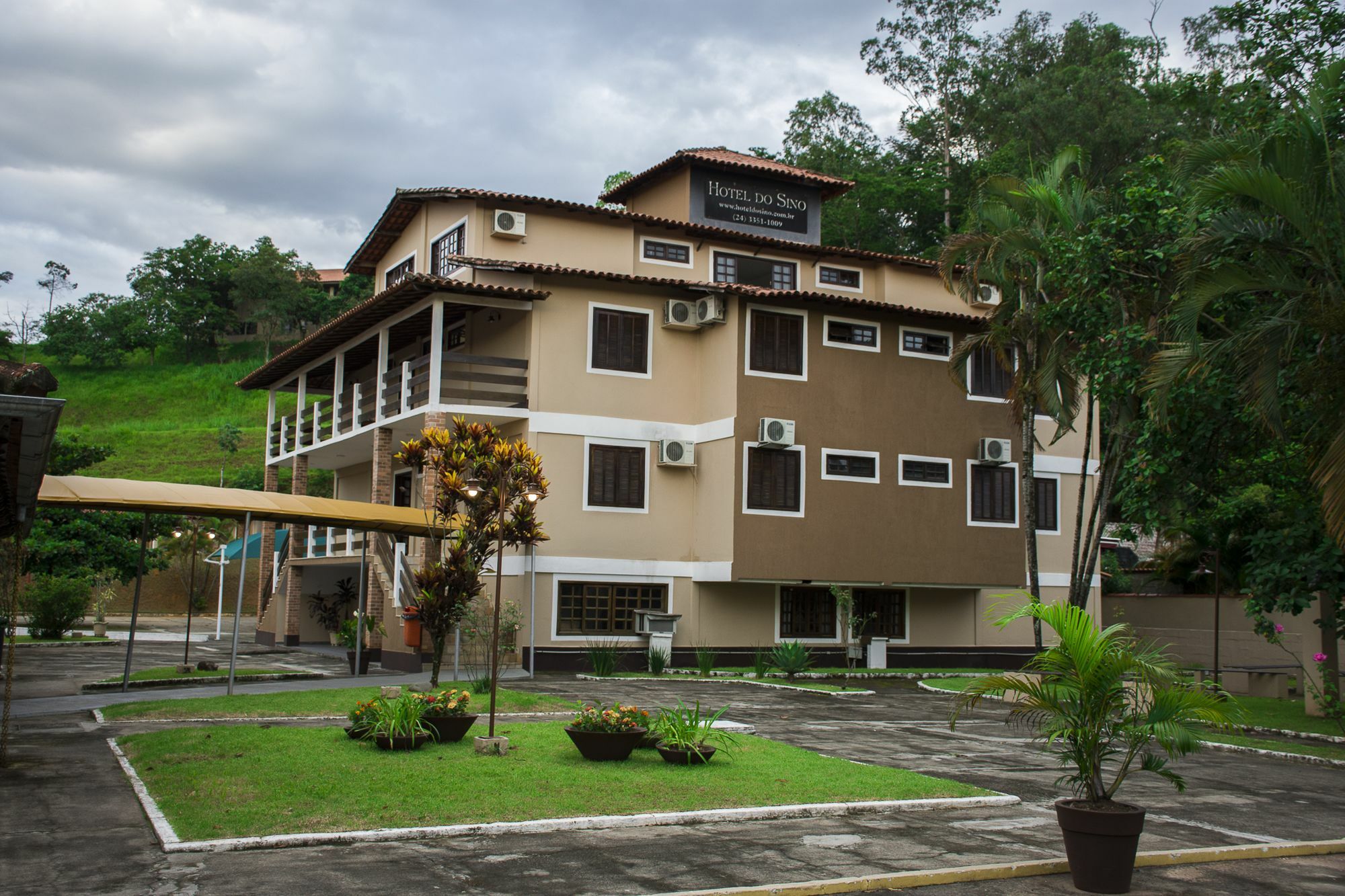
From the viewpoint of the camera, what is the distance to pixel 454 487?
A: 623 inches

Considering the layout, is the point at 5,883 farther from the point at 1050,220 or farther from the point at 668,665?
the point at 1050,220

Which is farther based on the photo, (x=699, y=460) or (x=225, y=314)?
(x=225, y=314)

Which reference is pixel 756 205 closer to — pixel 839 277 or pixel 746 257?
pixel 746 257

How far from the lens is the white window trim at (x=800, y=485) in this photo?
24.9 meters

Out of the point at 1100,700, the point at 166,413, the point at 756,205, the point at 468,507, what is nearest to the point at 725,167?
the point at 756,205

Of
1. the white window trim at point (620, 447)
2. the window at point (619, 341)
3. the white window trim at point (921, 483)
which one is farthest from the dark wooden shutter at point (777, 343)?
the white window trim at point (921, 483)

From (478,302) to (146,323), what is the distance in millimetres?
65684

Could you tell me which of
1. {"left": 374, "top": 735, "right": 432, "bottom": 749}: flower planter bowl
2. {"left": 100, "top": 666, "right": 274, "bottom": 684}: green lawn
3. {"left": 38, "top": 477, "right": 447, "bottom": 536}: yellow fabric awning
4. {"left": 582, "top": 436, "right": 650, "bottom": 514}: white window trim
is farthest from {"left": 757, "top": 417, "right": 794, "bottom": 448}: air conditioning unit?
{"left": 374, "top": 735, "right": 432, "bottom": 749}: flower planter bowl

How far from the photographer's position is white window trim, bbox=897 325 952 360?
27156 millimetres

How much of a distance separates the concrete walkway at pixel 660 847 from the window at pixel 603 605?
12.6 meters

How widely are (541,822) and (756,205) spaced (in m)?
22.7

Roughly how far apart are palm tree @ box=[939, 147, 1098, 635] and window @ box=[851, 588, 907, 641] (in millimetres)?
3319

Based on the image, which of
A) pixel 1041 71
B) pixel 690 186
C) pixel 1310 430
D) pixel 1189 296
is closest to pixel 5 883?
pixel 1189 296

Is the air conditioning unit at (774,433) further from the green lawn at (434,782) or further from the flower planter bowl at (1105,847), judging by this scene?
the flower planter bowl at (1105,847)
